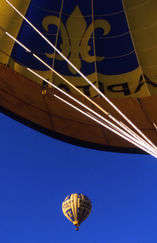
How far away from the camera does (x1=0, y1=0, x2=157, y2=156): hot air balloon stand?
4926 millimetres

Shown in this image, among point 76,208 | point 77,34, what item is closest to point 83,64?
point 77,34

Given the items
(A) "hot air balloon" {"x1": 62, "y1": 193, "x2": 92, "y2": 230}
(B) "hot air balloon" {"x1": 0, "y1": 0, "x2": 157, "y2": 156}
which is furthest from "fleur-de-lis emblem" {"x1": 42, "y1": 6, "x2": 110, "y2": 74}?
(A) "hot air balloon" {"x1": 62, "y1": 193, "x2": 92, "y2": 230}

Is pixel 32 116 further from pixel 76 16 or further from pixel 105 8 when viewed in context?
pixel 105 8

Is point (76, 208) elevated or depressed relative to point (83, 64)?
depressed

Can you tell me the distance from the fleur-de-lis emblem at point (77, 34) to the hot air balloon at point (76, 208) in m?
6.60

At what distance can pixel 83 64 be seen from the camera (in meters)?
5.26

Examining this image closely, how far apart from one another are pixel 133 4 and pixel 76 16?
3.45 feet

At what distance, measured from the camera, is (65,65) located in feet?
17.3

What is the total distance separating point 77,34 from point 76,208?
706 centimetres

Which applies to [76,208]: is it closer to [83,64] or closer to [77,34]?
[83,64]

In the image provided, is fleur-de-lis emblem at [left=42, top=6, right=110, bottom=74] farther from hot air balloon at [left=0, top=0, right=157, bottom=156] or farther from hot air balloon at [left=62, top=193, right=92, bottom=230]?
hot air balloon at [left=62, top=193, right=92, bottom=230]

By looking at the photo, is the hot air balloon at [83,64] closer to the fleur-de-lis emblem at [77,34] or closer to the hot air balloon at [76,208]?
the fleur-de-lis emblem at [77,34]

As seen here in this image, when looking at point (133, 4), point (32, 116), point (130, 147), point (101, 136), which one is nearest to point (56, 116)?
point (32, 116)

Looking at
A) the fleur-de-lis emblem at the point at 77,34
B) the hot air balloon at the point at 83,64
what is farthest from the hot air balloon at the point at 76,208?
the fleur-de-lis emblem at the point at 77,34
